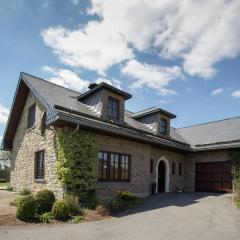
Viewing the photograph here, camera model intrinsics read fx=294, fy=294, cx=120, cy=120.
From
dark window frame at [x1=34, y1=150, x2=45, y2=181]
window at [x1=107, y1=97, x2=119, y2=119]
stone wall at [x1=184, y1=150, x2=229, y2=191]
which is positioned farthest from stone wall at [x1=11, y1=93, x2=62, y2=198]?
stone wall at [x1=184, y1=150, x2=229, y2=191]

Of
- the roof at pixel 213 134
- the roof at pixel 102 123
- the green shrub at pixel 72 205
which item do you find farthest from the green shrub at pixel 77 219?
the roof at pixel 213 134

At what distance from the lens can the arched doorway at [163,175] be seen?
20469 mm

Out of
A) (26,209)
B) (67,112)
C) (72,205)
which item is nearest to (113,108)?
(67,112)

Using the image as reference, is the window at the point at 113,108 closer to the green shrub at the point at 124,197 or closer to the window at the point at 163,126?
the green shrub at the point at 124,197

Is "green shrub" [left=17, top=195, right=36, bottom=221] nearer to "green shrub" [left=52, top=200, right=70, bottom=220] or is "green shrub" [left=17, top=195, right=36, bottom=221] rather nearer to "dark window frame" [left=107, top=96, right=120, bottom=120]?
"green shrub" [left=52, top=200, right=70, bottom=220]

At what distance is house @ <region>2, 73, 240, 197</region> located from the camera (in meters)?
14.8

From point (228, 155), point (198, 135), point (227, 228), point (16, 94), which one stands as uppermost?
point (16, 94)

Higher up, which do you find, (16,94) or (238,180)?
(16,94)

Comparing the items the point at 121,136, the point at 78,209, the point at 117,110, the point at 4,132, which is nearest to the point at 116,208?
the point at 78,209

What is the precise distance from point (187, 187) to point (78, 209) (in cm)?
1259

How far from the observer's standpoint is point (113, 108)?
1716 centimetres

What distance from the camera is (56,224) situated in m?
10.0

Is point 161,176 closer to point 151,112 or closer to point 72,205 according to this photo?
point 151,112

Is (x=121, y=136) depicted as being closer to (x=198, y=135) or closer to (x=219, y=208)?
(x=219, y=208)
